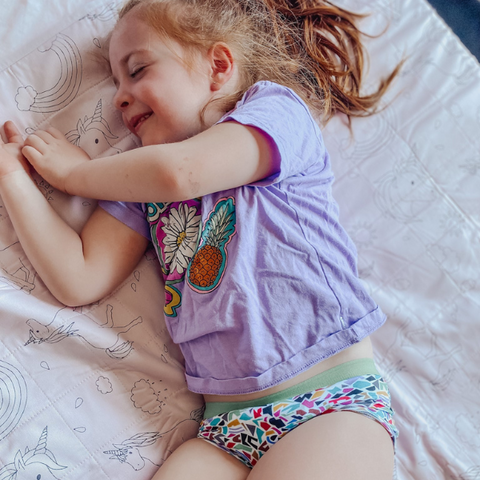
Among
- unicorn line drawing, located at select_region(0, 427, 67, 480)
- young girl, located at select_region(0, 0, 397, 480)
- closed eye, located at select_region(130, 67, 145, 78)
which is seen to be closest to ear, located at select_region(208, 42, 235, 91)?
young girl, located at select_region(0, 0, 397, 480)

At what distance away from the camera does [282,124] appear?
875 millimetres

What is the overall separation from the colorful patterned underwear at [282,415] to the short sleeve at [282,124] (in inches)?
14.6

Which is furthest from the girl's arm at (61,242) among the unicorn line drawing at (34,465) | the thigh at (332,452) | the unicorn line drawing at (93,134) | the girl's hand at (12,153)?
the thigh at (332,452)

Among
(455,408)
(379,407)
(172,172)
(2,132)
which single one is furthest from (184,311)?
(455,408)

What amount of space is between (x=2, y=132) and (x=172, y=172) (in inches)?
15.3

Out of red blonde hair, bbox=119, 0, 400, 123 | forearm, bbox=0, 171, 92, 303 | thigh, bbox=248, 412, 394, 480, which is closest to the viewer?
thigh, bbox=248, 412, 394, 480

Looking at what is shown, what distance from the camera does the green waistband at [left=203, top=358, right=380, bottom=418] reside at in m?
0.88

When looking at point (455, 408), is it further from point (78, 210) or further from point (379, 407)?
point (78, 210)

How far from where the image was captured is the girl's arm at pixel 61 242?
0.89 meters

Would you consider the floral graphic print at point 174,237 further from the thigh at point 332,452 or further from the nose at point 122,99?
the thigh at point 332,452

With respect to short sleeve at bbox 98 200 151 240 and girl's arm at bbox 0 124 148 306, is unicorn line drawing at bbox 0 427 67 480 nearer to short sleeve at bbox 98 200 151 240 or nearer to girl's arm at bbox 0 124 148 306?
girl's arm at bbox 0 124 148 306

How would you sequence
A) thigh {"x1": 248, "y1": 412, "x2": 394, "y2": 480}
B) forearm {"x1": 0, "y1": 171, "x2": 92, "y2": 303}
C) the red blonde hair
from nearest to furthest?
thigh {"x1": 248, "y1": 412, "x2": 394, "y2": 480}, forearm {"x1": 0, "y1": 171, "x2": 92, "y2": 303}, the red blonde hair

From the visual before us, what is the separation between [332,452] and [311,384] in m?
0.12

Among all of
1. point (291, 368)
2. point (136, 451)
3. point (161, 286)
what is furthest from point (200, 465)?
point (161, 286)
